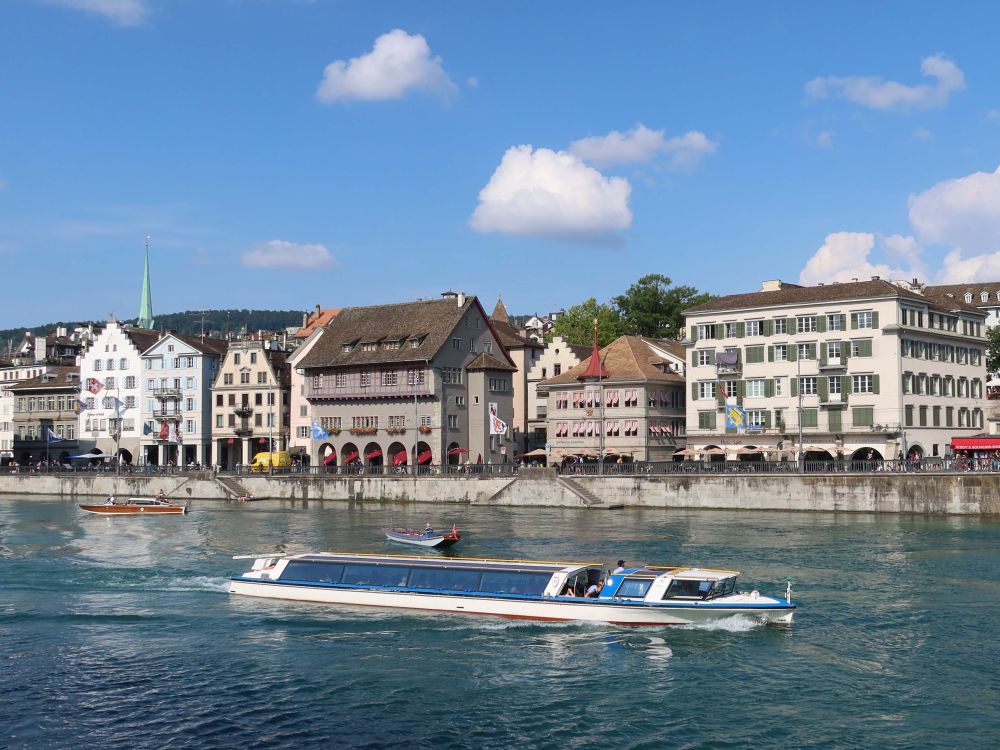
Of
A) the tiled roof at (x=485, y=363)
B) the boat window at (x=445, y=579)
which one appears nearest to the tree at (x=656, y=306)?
the tiled roof at (x=485, y=363)


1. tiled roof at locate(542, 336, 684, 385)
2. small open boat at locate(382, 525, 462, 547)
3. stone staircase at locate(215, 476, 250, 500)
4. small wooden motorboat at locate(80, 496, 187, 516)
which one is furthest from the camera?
tiled roof at locate(542, 336, 684, 385)

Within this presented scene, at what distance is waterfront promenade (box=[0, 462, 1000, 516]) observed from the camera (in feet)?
228

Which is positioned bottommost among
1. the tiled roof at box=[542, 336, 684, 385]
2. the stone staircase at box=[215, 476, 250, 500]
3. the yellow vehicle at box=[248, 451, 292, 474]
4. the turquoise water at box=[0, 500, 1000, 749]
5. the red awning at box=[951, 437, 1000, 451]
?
A: the turquoise water at box=[0, 500, 1000, 749]

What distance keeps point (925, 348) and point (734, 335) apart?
1487 centimetres

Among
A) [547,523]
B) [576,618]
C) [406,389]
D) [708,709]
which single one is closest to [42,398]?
[406,389]

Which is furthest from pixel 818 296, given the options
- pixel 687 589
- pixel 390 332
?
pixel 687 589

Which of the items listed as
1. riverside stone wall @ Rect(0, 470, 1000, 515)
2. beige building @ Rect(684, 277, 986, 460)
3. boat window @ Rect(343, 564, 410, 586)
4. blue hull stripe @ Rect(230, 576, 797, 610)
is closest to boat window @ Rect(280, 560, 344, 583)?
blue hull stripe @ Rect(230, 576, 797, 610)

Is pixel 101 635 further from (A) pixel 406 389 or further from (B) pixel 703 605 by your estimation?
(A) pixel 406 389

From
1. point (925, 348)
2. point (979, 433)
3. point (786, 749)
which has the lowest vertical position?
point (786, 749)

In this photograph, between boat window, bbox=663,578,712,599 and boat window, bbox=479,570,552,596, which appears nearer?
boat window, bbox=663,578,712,599

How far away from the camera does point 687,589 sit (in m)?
37.3

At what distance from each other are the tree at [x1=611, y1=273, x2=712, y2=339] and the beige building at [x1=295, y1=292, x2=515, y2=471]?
97.0 feet

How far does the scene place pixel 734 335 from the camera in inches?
3583

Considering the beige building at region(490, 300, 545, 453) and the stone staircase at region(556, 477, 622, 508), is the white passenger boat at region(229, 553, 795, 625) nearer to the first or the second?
the stone staircase at region(556, 477, 622, 508)
